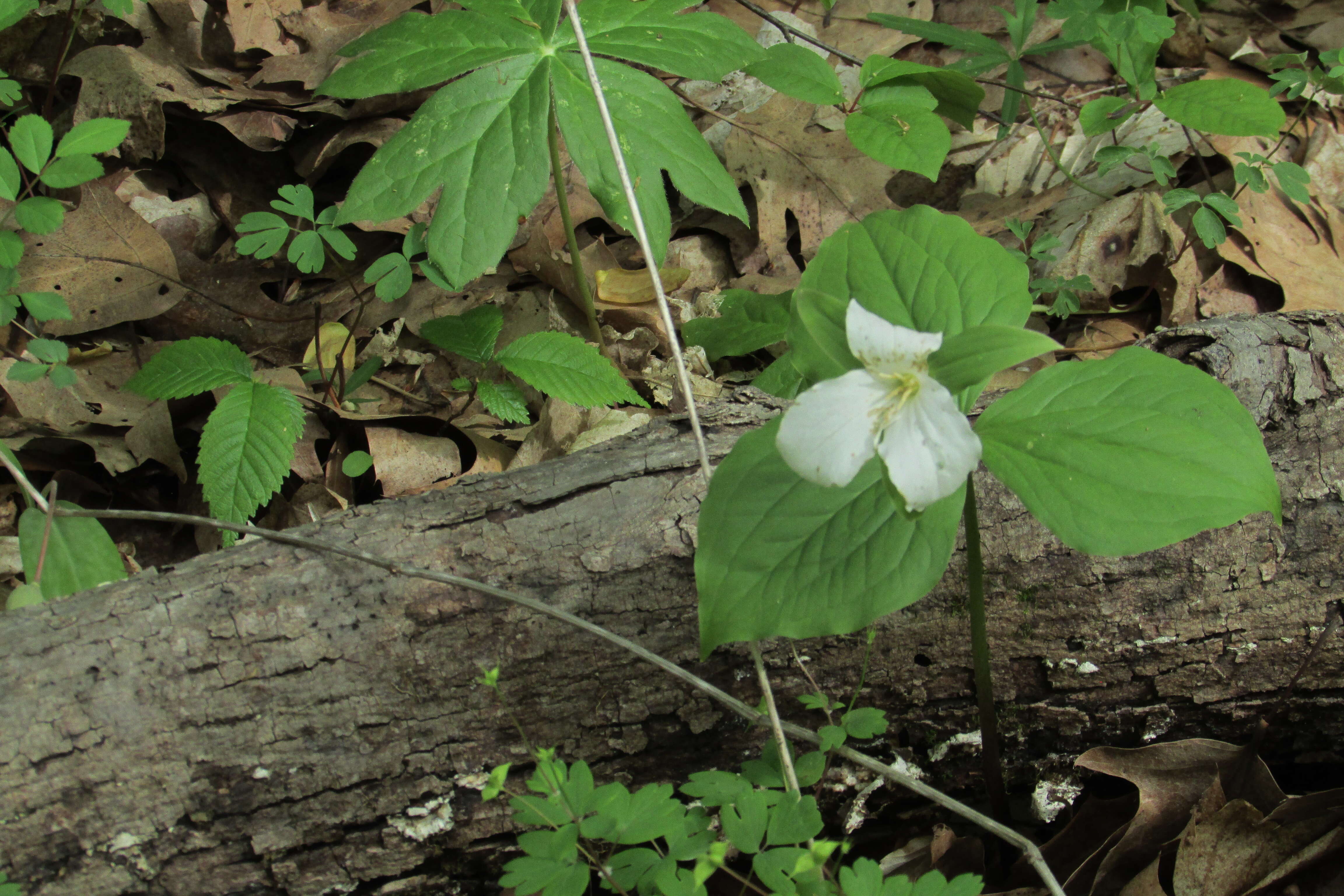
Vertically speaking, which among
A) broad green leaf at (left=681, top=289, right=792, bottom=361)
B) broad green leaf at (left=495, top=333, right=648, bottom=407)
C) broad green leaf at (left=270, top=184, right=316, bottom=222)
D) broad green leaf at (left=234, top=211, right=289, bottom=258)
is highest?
broad green leaf at (left=270, top=184, right=316, bottom=222)

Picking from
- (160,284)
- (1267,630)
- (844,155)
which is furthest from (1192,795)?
(160,284)

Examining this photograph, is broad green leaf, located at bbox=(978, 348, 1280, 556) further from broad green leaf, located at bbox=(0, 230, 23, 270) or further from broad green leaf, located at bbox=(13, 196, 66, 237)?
broad green leaf, located at bbox=(0, 230, 23, 270)

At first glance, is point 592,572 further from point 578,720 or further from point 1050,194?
point 1050,194

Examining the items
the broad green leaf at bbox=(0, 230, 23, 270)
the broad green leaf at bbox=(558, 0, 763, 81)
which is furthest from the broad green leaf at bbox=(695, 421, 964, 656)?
Answer: the broad green leaf at bbox=(0, 230, 23, 270)

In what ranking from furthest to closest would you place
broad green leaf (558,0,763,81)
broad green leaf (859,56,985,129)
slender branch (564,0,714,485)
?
broad green leaf (859,56,985,129)
broad green leaf (558,0,763,81)
slender branch (564,0,714,485)

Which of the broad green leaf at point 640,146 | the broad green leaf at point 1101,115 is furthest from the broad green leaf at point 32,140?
the broad green leaf at point 1101,115

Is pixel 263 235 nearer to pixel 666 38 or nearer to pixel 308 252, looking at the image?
pixel 308 252

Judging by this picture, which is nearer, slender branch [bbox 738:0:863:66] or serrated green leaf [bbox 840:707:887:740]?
serrated green leaf [bbox 840:707:887:740]
